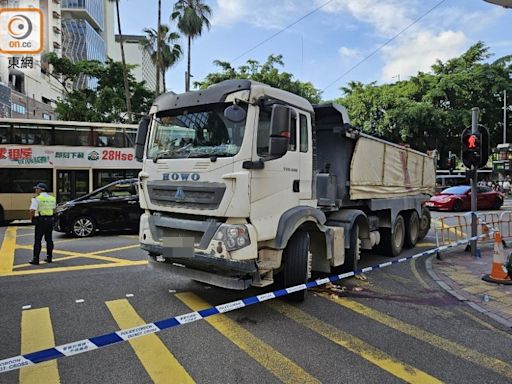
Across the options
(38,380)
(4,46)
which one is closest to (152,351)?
(38,380)

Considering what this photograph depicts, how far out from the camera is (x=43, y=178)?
15031 millimetres

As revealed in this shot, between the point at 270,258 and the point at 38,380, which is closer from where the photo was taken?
the point at 38,380

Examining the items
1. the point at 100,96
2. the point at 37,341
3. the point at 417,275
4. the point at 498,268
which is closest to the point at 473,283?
the point at 498,268

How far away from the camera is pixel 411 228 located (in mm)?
10148

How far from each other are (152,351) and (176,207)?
1798 mm

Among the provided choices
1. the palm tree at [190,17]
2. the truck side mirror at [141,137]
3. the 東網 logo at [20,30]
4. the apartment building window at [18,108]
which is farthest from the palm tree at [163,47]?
the truck side mirror at [141,137]

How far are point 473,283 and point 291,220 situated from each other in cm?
396

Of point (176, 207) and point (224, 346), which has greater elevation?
point (176, 207)

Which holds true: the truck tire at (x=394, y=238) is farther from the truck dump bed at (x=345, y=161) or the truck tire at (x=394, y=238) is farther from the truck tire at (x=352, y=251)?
the truck tire at (x=352, y=251)

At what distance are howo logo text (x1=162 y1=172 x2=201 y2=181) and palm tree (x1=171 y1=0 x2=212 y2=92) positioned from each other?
82.1 ft

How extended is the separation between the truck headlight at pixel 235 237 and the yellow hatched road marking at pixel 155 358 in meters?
1.26

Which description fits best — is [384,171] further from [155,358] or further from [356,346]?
[155,358]

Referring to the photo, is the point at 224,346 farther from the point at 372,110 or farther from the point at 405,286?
the point at 372,110

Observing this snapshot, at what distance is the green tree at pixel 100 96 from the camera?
27062mm
